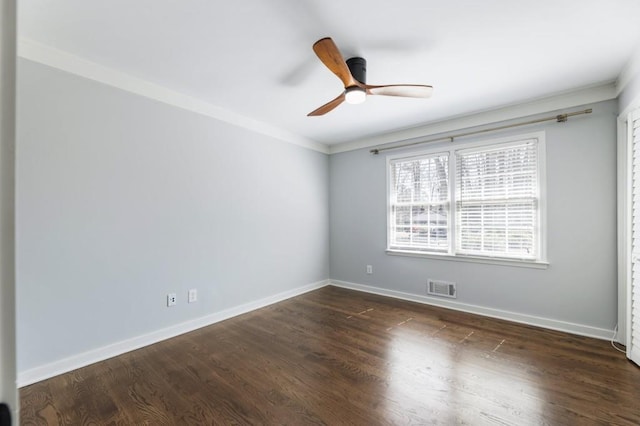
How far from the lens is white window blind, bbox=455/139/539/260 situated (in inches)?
124

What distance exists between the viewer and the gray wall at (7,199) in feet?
1.02

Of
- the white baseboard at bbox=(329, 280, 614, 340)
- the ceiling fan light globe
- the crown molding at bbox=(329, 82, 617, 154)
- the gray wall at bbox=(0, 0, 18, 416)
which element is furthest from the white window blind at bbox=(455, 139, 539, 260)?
the gray wall at bbox=(0, 0, 18, 416)

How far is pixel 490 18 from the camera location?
6.15ft

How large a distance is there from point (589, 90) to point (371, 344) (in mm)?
3245

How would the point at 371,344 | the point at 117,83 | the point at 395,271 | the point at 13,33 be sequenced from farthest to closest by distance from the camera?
the point at 395,271
the point at 371,344
the point at 117,83
the point at 13,33

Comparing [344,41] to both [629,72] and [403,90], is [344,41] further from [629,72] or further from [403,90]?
[629,72]

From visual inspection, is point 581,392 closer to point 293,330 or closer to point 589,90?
point 293,330

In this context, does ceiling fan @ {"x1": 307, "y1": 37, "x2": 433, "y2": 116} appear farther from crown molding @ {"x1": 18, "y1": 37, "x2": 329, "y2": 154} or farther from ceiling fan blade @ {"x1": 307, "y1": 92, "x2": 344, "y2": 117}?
crown molding @ {"x1": 18, "y1": 37, "x2": 329, "y2": 154}

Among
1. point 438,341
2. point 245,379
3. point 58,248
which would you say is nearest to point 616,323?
point 438,341

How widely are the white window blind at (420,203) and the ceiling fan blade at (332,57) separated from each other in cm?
211

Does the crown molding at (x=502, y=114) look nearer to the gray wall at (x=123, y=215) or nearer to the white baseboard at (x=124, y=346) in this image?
the gray wall at (x=123, y=215)

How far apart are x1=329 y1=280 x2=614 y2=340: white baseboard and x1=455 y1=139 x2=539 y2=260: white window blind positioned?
65 cm

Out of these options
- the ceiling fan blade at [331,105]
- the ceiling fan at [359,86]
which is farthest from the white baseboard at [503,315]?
the ceiling fan blade at [331,105]

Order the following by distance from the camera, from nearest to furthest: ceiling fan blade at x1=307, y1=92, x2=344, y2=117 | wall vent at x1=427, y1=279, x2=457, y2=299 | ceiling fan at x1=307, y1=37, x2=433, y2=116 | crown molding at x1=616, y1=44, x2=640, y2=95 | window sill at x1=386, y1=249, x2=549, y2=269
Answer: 1. ceiling fan at x1=307, y1=37, x2=433, y2=116
2. crown molding at x1=616, y1=44, x2=640, y2=95
3. ceiling fan blade at x1=307, y1=92, x2=344, y2=117
4. window sill at x1=386, y1=249, x2=549, y2=269
5. wall vent at x1=427, y1=279, x2=457, y2=299
